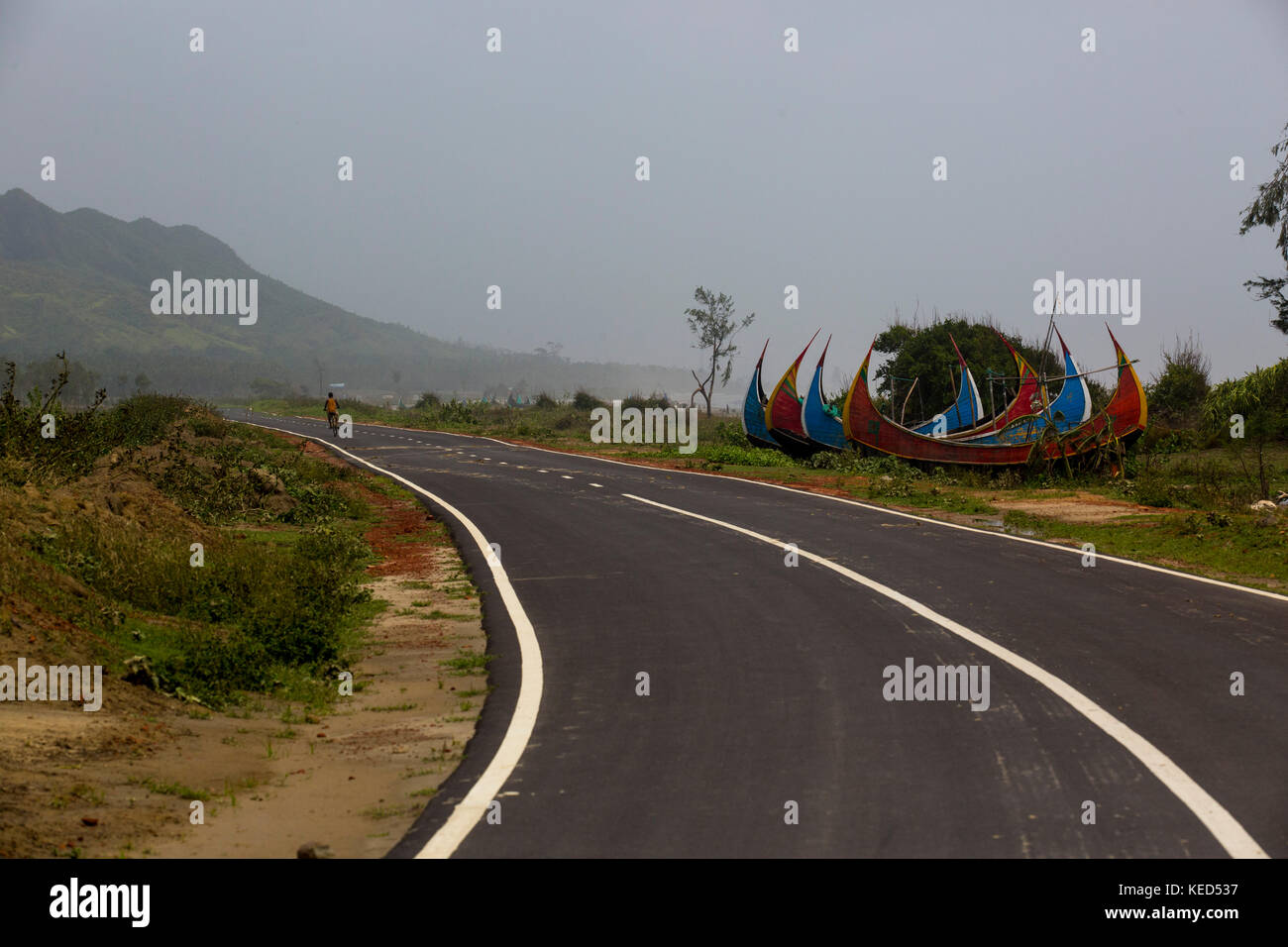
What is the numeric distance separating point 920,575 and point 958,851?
25.7 feet

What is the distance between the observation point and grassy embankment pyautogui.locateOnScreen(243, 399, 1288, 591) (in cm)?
1455

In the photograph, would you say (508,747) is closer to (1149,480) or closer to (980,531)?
(980,531)

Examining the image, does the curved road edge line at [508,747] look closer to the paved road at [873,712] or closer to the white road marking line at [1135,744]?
the paved road at [873,712]

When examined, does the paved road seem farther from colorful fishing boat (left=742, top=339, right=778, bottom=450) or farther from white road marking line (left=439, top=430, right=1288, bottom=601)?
colorful fishing boat (left=742, top=339, right=778, bottom=450)

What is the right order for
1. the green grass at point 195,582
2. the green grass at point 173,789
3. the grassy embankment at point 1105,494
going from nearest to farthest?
the green grass at point 173,789 → the green grass at point 195,582 → the grassy embankment at point 1105,494

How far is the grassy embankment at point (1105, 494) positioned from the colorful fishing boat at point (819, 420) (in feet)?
3.06

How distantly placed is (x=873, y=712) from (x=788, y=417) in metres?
28.2

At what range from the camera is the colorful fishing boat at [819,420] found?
108ft

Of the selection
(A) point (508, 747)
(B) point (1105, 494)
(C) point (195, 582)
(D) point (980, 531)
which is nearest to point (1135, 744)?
(A) point (508, 747)

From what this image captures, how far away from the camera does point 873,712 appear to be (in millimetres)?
6988

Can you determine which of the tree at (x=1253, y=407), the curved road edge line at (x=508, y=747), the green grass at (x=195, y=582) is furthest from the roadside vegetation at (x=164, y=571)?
the tree at (x=1253, y=407)

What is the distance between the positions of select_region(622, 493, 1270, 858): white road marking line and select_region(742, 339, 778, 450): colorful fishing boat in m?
26.4
